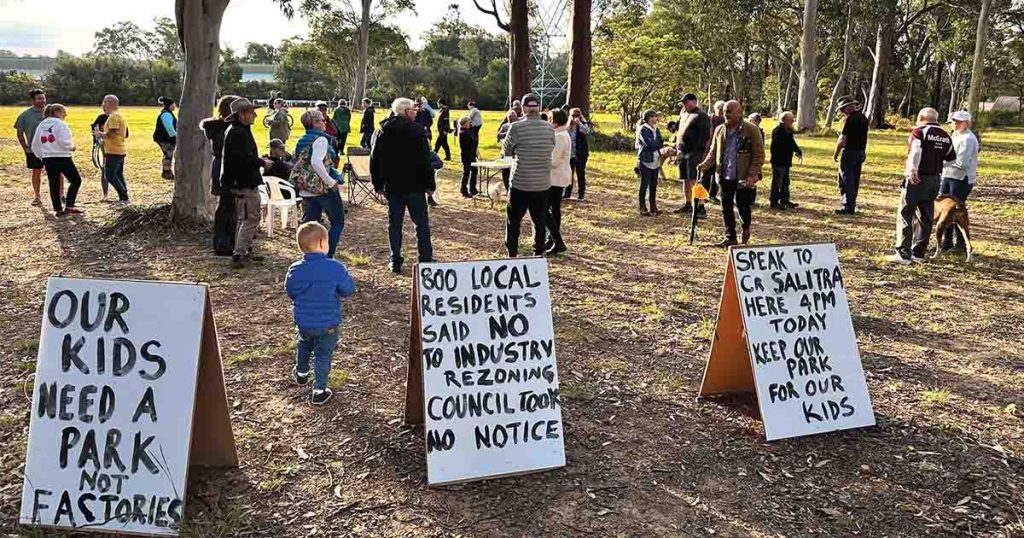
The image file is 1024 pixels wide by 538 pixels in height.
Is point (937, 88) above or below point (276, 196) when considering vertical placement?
above

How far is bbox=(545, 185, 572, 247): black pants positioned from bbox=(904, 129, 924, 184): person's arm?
3856 millimetres

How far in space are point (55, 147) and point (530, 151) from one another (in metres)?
6.83

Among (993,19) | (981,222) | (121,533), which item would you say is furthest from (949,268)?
(993,19)

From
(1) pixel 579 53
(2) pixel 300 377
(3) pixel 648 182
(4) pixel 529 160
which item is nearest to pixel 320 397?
(2) pixel 300 377

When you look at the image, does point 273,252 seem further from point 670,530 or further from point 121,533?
point 670,530

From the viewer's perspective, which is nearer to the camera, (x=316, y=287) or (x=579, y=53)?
(x=316, y=287)

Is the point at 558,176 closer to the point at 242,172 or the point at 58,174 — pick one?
the point at 242,172

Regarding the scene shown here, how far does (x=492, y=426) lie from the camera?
3.85 meters

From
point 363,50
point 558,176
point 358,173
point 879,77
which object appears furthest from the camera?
point 363,50

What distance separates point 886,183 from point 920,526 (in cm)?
1421

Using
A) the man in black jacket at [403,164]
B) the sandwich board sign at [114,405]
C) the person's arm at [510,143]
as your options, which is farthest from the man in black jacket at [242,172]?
the sandwich board sign at [114,405]

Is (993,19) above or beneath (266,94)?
above

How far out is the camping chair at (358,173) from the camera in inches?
487

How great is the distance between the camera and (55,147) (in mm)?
10062
